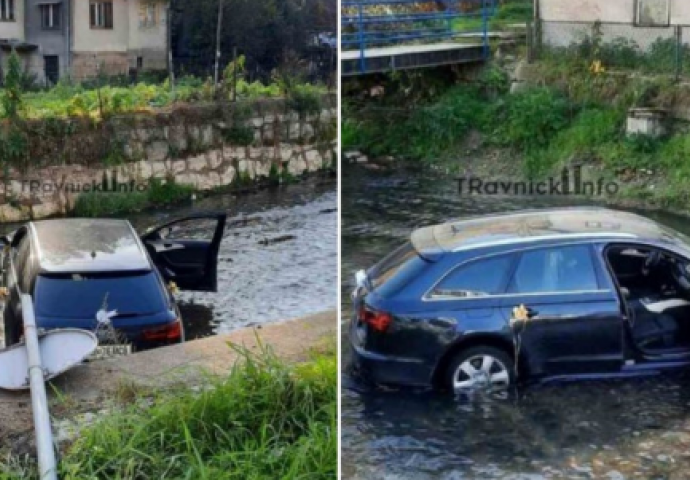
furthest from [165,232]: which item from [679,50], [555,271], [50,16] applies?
[679,50]

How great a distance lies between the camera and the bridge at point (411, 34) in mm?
3072

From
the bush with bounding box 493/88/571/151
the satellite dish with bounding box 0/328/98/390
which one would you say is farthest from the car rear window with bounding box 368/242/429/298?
the satellite dish with bounding box 0/328/98/390

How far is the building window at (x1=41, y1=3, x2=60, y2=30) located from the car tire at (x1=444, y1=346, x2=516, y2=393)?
137 cm

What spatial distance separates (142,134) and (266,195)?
14.7 inches

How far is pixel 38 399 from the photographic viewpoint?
132 inches

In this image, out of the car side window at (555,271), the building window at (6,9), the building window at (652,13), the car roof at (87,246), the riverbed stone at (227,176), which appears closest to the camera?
the car side window at (555,271)

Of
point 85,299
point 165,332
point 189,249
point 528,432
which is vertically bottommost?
point 528,432

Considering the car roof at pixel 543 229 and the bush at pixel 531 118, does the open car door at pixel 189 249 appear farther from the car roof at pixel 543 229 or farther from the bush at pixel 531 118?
the bush at pixel 531 118

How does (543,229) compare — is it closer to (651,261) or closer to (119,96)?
(651,261)

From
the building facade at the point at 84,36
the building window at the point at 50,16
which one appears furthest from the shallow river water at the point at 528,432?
the building window at the point at 50,16

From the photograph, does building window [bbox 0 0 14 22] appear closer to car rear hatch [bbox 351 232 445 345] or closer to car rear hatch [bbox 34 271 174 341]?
car rear hatch [bbox 34 271 174 341]

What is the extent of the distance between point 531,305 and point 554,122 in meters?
0.48

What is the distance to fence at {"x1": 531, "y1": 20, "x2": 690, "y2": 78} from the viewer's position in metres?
3.04

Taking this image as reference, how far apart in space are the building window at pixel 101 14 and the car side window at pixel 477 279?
1.14 m
